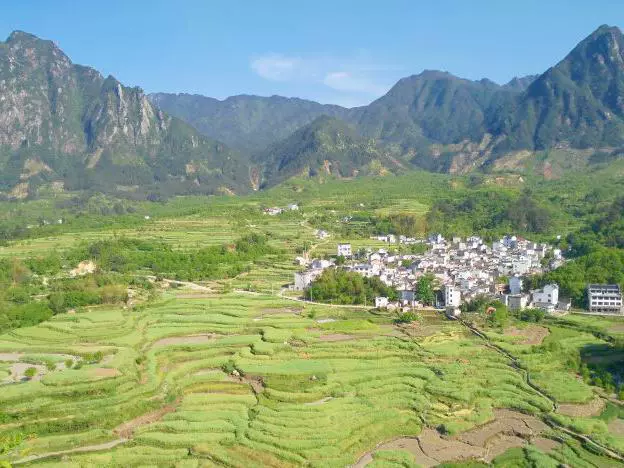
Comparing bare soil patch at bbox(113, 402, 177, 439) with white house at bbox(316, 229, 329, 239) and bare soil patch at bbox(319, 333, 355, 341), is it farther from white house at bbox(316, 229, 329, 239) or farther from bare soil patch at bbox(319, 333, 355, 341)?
white house at bbox(316, 229, 329, 239)

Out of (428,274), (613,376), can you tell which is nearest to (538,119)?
(428,274)

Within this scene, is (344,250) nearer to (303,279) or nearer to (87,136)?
(303,279)

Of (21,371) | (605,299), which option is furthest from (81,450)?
(605,299)

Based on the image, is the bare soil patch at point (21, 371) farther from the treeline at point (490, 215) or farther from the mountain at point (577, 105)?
the mountain at point (577, 105)

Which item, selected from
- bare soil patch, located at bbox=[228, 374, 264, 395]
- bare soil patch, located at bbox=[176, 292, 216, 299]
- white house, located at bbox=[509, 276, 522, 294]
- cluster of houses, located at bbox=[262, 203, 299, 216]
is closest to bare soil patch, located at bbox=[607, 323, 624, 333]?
white house, located at bbox=[509, 276, 522, 294]

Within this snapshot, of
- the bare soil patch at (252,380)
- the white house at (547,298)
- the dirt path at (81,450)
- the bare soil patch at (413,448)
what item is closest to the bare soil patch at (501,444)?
the bare soil patch at (413,448)

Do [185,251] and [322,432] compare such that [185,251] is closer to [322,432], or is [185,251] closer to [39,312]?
[39,312]
